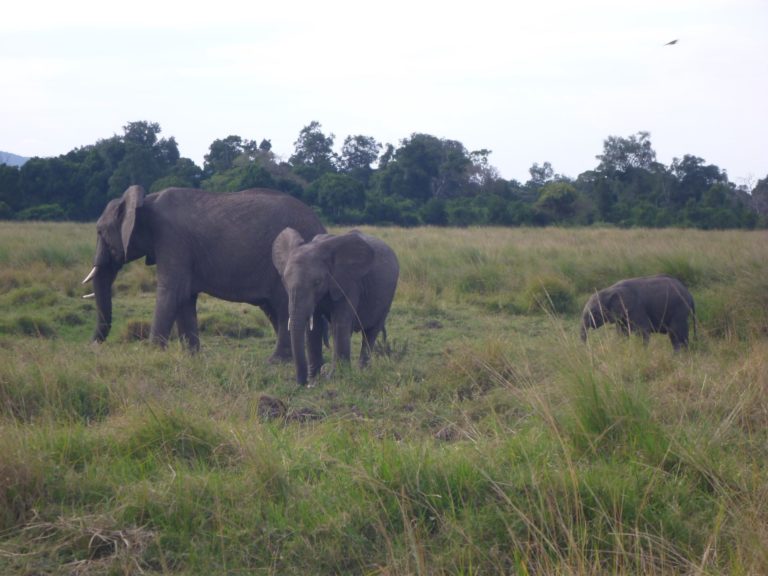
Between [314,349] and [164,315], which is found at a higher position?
[164,315]

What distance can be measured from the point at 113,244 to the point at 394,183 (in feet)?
120

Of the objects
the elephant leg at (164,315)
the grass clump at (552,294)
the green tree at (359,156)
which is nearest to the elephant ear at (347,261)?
the elephant leg at (164,315)

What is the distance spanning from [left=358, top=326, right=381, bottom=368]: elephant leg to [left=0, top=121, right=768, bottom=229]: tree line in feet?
67.1

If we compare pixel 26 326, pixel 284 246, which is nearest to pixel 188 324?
pixel 284 246

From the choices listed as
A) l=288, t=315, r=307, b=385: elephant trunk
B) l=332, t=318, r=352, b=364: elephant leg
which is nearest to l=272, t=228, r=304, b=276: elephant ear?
l=332, t=318, r=352, b=364: elephant leg

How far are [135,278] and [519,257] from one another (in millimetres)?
6256

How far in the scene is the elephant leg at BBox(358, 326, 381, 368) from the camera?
861 cm

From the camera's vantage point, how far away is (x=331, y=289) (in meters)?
7.87

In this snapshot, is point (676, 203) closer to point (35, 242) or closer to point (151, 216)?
point (35, 242)

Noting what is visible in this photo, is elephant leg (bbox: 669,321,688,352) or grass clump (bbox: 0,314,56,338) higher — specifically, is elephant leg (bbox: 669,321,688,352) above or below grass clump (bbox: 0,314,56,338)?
below

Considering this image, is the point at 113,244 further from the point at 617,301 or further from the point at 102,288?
the point at 617,301

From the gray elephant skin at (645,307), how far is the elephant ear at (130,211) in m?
4.51

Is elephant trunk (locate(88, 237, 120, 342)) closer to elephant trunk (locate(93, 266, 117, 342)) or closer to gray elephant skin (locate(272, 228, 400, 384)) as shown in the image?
elephant trunk (locate(93, 266, 117, 342))

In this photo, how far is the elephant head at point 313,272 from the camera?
741 centimetres
